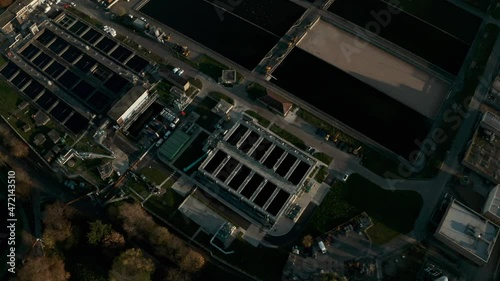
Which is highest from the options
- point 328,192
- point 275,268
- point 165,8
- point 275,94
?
point 165,8

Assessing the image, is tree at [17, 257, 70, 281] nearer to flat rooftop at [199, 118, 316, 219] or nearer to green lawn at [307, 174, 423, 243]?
flat rooftop at [199, 118, 316, 219]

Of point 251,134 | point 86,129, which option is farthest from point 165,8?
point 251,134

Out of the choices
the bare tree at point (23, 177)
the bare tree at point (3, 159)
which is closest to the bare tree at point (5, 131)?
the bare tree at point (3, 159)

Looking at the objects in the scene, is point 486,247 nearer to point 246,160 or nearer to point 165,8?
point 246,160

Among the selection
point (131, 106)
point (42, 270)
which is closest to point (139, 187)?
point (131, 106)

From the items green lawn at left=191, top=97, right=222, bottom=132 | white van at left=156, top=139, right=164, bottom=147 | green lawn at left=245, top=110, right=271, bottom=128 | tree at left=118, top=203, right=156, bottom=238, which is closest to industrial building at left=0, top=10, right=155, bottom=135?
white van at left=156, top=139, right=164, bottom=147

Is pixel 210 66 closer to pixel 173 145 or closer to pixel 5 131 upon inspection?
pixel 173 145
